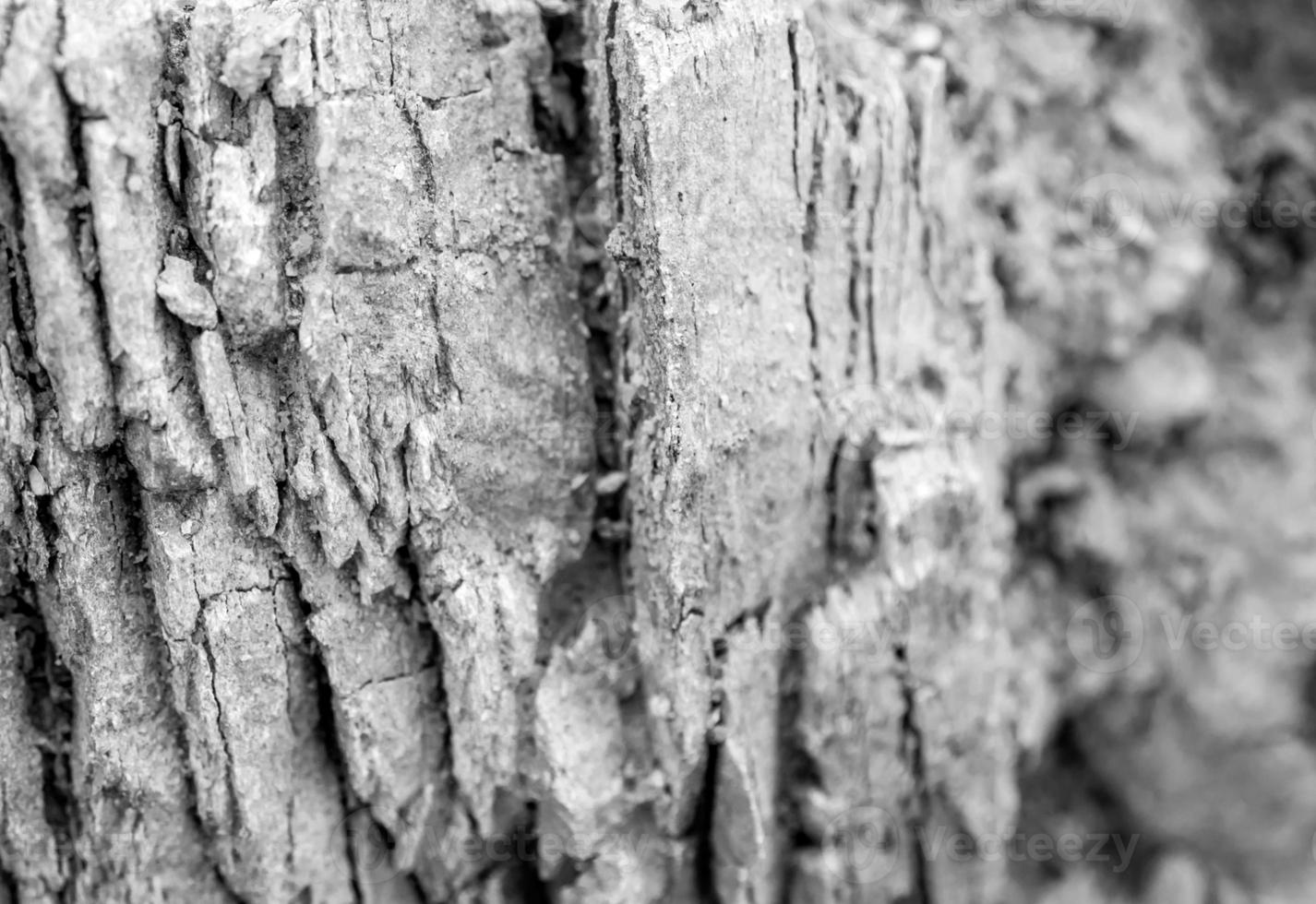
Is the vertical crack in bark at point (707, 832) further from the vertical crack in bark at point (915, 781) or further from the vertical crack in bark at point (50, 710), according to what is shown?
the vertical crack in bark at point (50, 710)

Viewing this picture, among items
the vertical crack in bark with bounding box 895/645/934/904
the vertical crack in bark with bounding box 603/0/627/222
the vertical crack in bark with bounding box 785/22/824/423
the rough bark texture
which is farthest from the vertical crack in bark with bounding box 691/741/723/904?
the vertical crack in bark with bounding box 603/0/627/222

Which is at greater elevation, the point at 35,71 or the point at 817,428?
the point at 35,71

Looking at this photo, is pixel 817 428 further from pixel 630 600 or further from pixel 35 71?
pixel 35 71

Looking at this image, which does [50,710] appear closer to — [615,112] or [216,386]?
[216,386]

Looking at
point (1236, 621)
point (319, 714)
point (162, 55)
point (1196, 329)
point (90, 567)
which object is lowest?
point (1236, 621)

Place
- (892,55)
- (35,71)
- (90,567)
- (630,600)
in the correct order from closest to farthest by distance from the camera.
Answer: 1. (35,71)
2. (90,567)
3. (630,600)
4. (892,55)

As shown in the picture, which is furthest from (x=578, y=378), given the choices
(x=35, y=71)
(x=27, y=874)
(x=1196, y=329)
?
(x=1196, y=329)

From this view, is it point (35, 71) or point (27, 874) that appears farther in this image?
point (27, 874)

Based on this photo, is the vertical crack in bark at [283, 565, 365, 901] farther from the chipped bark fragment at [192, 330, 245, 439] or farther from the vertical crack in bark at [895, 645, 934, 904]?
the vertical crack in bark at [895, 645, 934, 904]

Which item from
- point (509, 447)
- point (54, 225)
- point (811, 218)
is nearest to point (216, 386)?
point (54, 225)
